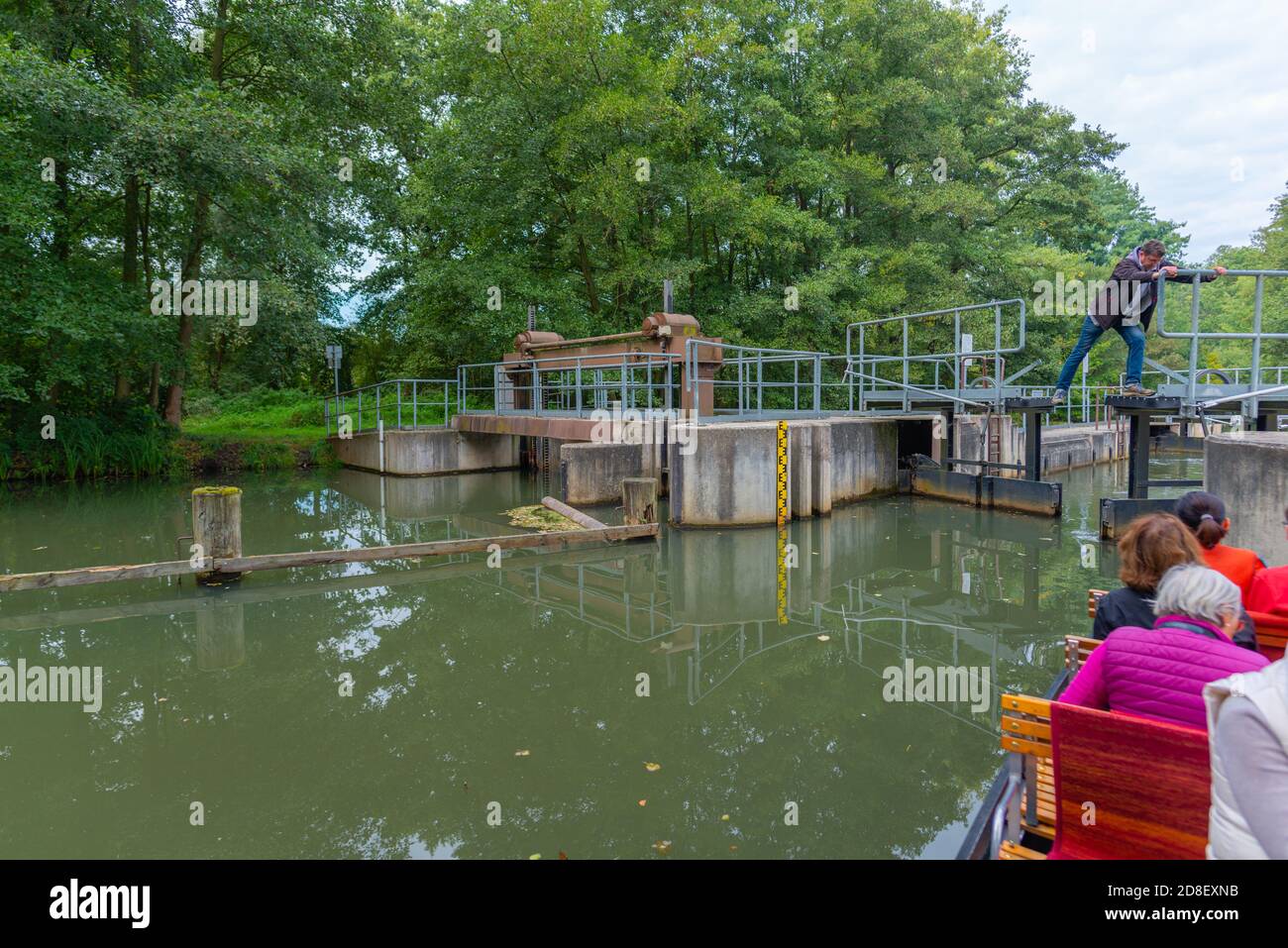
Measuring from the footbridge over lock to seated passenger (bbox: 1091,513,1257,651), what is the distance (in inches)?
230

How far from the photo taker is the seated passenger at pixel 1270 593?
3561 mm

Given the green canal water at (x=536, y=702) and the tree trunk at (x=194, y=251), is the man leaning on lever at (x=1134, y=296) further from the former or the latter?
the tree trunk at (x=194, y=251)

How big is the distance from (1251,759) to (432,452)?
19.3 meters

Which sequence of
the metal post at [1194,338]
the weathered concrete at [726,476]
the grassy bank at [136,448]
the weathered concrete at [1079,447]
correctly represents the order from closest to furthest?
the metal post at [1194,338], the weathered concrete at [726,476], the grassy bank at [136,448], the weathered concrete at [1079,447]

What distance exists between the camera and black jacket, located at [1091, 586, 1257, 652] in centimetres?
284

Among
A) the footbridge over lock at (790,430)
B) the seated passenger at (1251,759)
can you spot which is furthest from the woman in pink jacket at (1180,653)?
the footbridge over lock at (790,430)

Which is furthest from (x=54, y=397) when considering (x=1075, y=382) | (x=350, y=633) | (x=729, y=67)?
(x=1075, y=382)

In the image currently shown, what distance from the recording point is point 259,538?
11.4 metres

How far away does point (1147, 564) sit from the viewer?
288cm

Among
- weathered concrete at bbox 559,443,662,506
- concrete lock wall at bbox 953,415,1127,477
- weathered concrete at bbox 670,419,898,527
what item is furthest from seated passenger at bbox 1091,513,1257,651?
concrete lock wall at bbox 953,415,1127,477

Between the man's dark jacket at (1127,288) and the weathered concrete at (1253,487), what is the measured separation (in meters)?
2.11

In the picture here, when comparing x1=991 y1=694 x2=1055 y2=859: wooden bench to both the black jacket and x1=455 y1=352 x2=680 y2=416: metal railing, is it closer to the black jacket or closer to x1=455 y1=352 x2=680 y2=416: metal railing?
the black jacket
